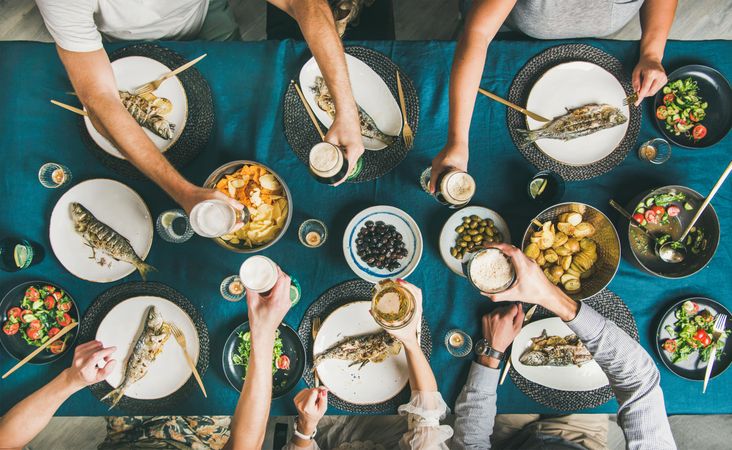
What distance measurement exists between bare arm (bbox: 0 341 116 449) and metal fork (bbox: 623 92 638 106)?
2105mm

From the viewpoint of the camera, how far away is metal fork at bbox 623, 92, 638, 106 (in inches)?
63.8

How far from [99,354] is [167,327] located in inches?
9.0

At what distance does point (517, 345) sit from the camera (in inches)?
61.6

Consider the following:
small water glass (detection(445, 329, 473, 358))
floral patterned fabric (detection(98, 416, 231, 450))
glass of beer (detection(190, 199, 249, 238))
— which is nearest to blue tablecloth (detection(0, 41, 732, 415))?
small water glass (detection(445, 329, 473, 358))

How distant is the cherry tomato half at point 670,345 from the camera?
157 cm

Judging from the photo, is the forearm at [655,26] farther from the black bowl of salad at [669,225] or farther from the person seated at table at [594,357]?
the person seated at table at [594,357]

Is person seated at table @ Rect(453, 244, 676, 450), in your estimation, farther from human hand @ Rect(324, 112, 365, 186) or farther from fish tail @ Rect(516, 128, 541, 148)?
human hand @ Rect(324, 112, 365, 186)

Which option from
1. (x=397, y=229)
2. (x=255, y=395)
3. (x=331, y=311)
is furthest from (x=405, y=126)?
(x=255, y=395)

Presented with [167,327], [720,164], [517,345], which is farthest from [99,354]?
[720,164]

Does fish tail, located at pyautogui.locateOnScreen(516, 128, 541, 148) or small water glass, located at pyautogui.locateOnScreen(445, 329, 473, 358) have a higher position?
fish tail, located at pyautogui.locateOnScreen(516, 128, 541, 148)

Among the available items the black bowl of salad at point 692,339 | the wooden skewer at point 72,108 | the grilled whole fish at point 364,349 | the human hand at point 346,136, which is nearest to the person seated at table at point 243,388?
the grilled whole fish at point 364,349

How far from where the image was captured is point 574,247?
1525mm

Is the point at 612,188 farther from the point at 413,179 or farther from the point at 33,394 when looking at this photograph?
the point at 33,394

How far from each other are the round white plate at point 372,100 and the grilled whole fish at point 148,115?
1.79 feet
